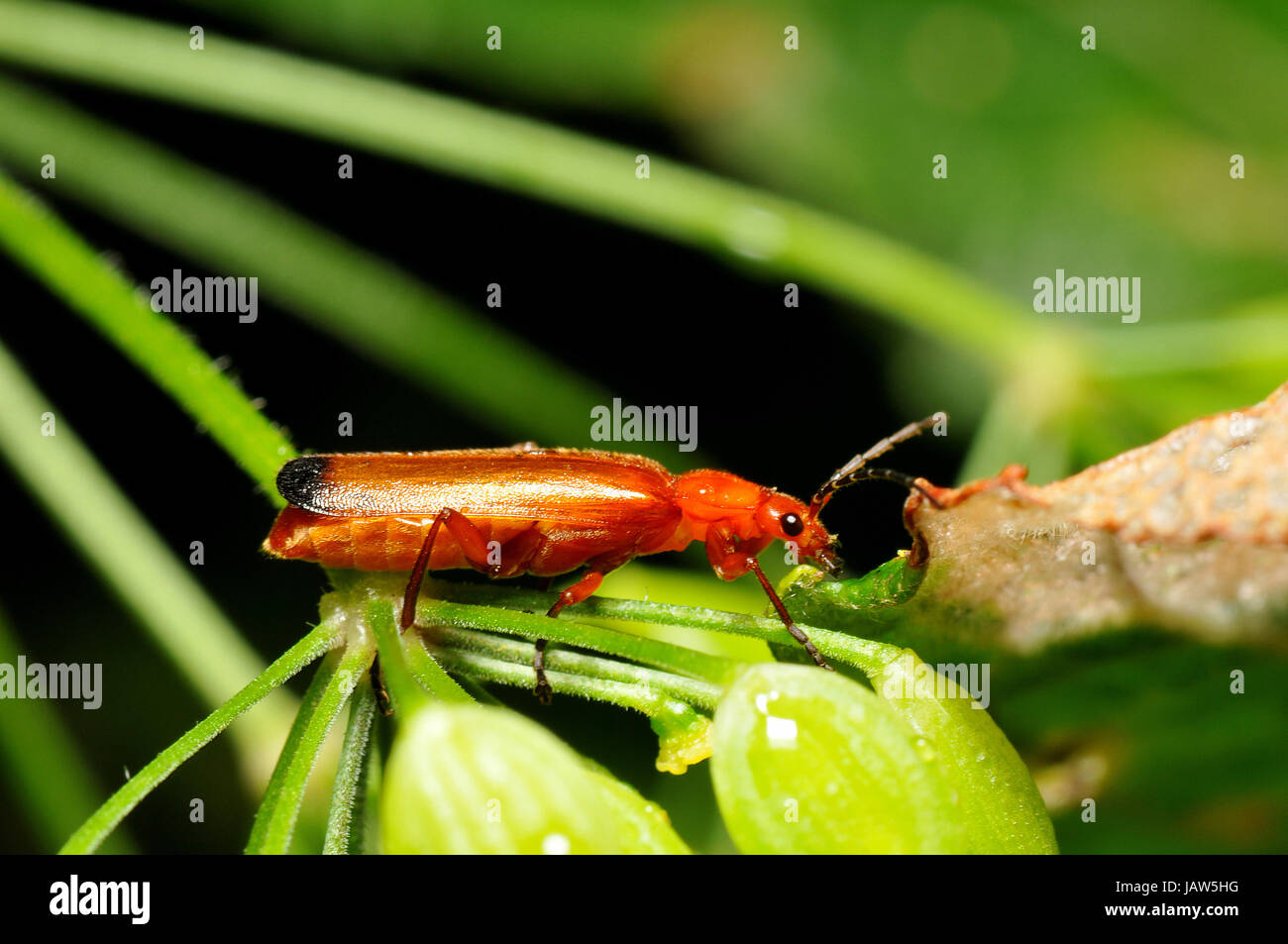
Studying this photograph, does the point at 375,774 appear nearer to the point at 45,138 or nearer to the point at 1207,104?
the point at 45,138

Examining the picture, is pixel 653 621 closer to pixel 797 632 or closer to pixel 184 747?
pixel 797 632

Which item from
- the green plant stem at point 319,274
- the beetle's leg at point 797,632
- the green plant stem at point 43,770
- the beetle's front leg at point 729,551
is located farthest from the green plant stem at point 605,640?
the green plant stem at point 319,274

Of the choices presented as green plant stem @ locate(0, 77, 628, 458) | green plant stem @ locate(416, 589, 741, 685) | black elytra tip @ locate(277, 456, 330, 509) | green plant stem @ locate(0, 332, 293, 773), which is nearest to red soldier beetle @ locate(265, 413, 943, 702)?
black elytra tip @ locate(277, 456, 330, 509)

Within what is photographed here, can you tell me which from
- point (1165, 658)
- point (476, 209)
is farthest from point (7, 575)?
point (1165, 658)

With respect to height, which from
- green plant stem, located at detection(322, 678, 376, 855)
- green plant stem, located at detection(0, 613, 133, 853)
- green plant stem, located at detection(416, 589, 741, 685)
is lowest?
green plant stem, located at detection(0, 613, 133, 853)

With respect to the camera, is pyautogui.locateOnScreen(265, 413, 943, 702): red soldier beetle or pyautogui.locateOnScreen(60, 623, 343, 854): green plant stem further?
pyautogui.locateOnScreen(265, 413, 943, 702): red soldier beetle

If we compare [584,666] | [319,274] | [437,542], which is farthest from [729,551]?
[319,274]

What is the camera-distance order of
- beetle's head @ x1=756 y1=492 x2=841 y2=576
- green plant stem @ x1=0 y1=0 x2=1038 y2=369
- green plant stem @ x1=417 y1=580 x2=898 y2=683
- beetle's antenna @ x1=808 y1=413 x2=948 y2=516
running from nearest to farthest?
green plant stem @ x1=417 y1=580 x2=898 y2=683 → beetle's antenna @ x1=808 y1=413 x2=948 y2=516 → beetle's head @ x1=756 y1=492 x2=841 y2=576 → green plant stem @ x1=0 y1=0 x2=1038 y2=369

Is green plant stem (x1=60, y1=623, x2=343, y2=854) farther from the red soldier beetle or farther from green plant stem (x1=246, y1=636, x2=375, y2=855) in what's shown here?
the red soldier beetle
